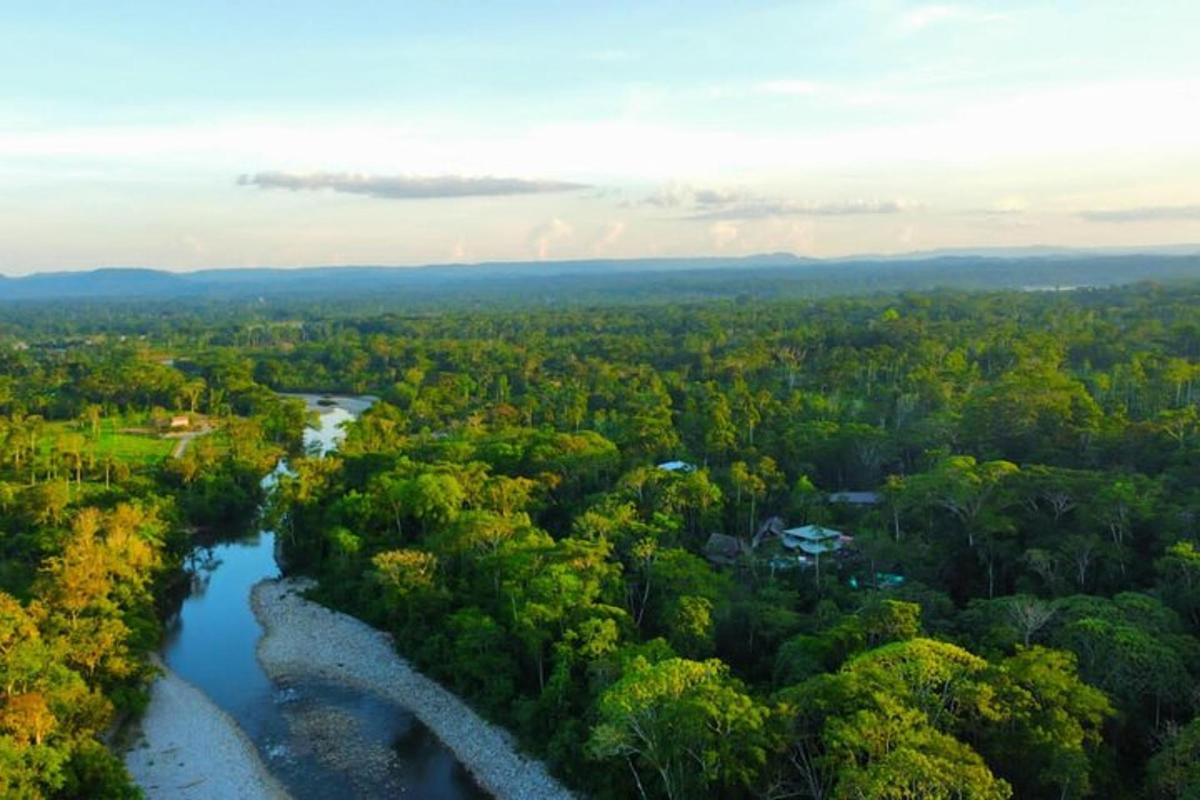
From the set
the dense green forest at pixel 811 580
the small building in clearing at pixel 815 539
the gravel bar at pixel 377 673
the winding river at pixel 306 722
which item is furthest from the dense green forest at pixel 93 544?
the small building in clearing at pixel 815 539

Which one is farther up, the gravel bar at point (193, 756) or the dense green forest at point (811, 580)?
the dense green forest at point (811, 580)

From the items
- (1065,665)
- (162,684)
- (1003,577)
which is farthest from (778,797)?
(162,684)

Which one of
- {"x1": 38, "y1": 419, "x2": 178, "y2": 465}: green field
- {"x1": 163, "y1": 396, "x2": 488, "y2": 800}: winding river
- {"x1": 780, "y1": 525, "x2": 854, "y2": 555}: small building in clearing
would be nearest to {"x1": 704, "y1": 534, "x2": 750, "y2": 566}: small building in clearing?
{"x1": 780, "y1": 525, "x2": 854, "y2": 555}: small building in clearing

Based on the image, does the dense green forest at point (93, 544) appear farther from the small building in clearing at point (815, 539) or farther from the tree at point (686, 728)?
the small building in clearing at point (815, 539)

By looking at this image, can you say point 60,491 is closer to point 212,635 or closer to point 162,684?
point 212,635

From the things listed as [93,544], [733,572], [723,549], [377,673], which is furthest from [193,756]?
[723,549]

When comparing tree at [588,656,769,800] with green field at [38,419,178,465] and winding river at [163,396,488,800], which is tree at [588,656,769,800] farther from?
green field at [38,419,178,465]
